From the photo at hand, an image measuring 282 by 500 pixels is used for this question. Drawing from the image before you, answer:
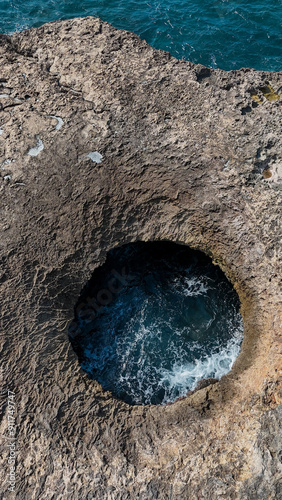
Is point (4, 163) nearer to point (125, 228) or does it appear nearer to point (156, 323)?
point (125, 228)

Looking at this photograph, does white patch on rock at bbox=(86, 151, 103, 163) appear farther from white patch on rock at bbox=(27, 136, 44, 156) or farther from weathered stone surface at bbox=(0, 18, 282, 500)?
white patch on rock at bbox=(27, 136, 44, 156)

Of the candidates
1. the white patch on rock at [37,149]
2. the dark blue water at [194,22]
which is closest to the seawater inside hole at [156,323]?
the white patch on rock at [37,149]

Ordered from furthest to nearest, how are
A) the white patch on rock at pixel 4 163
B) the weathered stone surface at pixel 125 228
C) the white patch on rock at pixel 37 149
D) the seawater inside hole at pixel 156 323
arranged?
1. the seawater inside hole at pixel 156 323
2. the white patch on rock at pixel 37 149
3. the white patch on rock at pixel 4 163
4. the weathered stone surface at pixel 125 228

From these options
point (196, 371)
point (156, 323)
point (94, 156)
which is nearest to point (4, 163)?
point (94, 156)

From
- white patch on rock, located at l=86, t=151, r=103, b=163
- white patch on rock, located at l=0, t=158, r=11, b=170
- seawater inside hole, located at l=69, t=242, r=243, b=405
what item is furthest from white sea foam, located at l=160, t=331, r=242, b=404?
white patch on rock, located at l=0, t=158, r=11, b=170

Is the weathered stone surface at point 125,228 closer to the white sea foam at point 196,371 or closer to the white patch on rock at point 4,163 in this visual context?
the white patch on rock at point 4,163

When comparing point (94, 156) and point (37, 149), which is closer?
point (37, 149)
